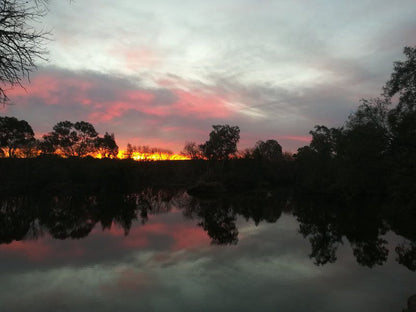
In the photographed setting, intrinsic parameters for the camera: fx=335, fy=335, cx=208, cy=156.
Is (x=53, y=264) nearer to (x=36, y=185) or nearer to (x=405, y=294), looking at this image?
(x=405, y=294)

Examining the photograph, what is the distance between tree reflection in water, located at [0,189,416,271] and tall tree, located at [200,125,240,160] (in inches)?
1975

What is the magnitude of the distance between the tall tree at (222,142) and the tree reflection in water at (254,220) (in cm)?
5015

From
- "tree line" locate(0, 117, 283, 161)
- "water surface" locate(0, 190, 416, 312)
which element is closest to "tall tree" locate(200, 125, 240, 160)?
"tree line" locate(0, 117, 283, 161)

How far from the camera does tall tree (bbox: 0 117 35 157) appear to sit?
61.6 m

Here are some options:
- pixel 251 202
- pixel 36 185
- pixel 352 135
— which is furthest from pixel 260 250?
pixel 36 185

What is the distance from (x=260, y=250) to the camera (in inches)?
774

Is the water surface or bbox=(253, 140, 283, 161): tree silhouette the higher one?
bbox=(253, 140, 283, 161): tree silhouette

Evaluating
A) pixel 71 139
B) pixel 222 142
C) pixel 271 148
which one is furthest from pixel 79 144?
pixel 271 148

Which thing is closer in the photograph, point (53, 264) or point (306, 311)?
point (306, 311)

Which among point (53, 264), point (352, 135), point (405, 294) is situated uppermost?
point (352, 135)

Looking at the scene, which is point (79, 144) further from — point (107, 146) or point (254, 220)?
point (254, 220)

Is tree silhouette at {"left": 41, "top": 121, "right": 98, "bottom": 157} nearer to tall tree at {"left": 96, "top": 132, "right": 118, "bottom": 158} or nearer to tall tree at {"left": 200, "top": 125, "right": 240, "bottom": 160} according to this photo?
tall tree at {"left": 96, "top": 132, "right": 118, "bottom": 158}

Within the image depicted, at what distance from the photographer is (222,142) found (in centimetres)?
9500

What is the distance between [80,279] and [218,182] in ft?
157
